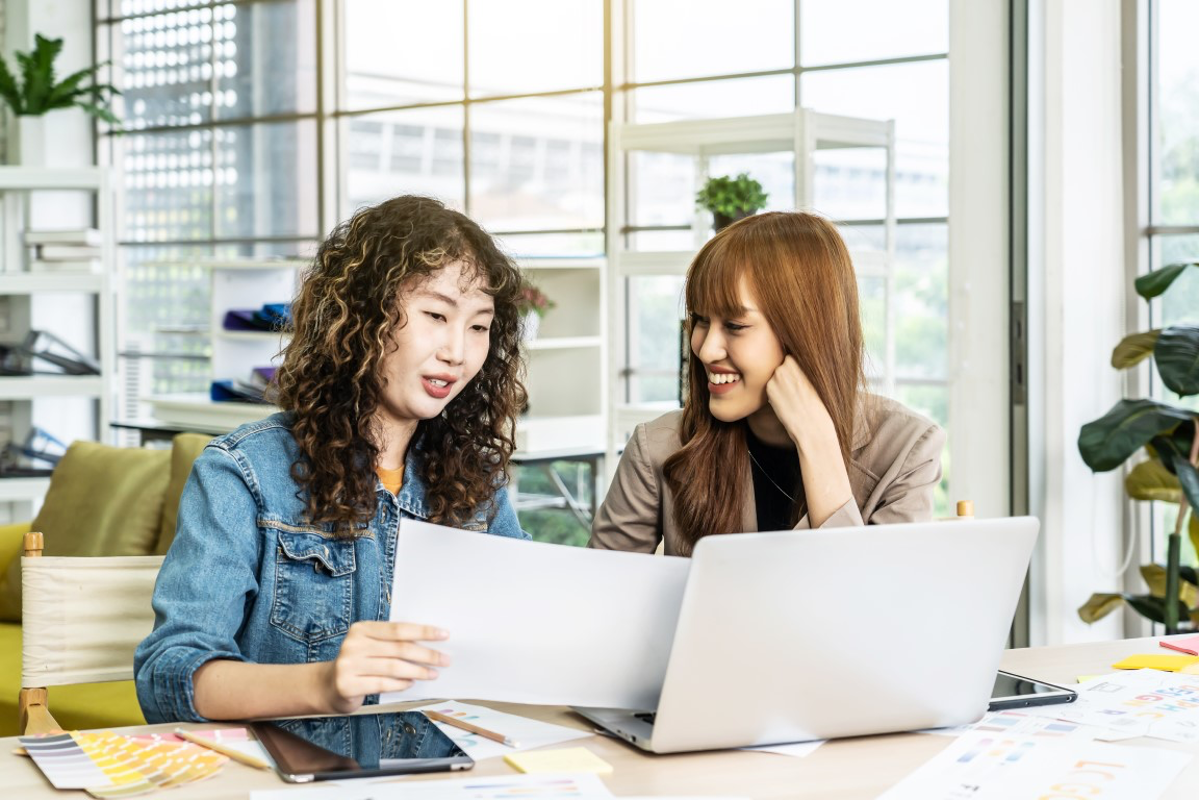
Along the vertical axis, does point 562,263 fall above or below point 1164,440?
above

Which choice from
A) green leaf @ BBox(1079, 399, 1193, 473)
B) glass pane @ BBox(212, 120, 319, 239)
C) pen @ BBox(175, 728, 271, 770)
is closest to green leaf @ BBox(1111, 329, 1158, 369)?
green leaf @ BBox(1079, 399, 1193, 473)

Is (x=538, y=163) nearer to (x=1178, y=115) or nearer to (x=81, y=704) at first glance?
(x=1178, y=115)

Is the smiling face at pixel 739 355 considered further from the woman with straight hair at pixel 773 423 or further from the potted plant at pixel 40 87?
the potted plant at pixel 40 87

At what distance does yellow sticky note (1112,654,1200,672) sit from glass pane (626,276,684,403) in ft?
9.87

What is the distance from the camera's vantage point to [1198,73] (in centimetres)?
340

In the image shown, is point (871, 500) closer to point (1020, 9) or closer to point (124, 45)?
point (1020, 9)

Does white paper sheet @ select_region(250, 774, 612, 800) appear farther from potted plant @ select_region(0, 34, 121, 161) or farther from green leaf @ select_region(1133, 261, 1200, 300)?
potted plant @ select_region(0, 34, 121, 161)

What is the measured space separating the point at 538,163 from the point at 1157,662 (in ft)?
12.3

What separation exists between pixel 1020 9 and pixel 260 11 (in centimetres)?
373

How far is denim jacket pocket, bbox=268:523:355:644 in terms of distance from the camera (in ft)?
5.13

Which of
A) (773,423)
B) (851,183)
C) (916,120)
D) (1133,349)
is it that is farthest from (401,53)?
(773,423)

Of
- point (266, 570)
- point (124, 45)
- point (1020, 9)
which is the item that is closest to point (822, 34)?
point (1020, 9)

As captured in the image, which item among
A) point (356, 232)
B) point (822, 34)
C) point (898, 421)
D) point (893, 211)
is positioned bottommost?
point (898, 421)

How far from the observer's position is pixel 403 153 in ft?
18.0
